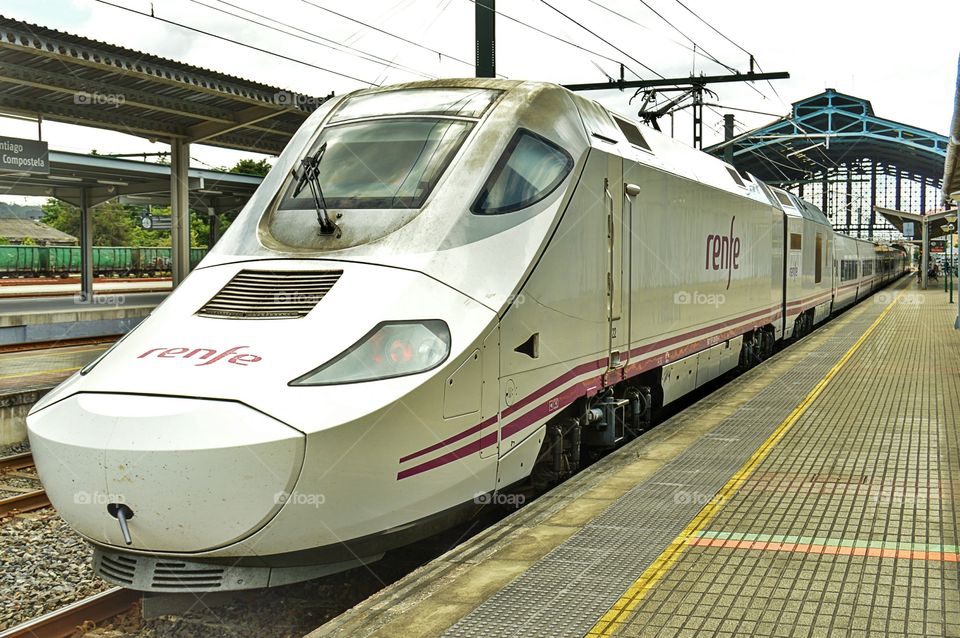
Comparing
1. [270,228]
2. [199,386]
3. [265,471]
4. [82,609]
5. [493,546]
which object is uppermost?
[270,228]

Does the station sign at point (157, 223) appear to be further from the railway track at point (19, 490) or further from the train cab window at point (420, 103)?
the train cab window at point (420, 103)

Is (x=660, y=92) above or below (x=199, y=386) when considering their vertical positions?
above

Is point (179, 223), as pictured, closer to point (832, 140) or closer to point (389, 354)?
point (389, 354)

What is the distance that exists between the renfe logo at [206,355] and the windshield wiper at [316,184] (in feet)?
4.28

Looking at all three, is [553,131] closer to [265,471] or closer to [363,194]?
[363,194]

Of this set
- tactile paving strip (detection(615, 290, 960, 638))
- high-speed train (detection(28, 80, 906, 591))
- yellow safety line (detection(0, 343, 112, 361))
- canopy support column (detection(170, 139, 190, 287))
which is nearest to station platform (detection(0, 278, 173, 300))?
canopy support column (detection(170, 139, 190, 287))

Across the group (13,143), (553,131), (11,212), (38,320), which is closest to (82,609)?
(553,131)

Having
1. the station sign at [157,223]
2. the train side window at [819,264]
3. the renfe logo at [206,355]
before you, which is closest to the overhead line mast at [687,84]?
the train side window at [819,264]

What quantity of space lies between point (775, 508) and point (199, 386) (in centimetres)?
394

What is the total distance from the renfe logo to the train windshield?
1595mm

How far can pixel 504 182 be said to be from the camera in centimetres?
601

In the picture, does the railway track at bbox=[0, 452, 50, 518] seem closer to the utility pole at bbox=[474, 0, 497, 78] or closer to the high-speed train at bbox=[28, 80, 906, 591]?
the high-speed train at bbox=[28, 80, 906, 591]

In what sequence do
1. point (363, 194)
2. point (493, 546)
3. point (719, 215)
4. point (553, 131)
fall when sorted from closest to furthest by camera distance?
point (493, 546)
point (363, 194)
point (553, 131)
point (719, 215)

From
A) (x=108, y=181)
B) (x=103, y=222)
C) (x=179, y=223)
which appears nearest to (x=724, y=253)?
(x=179, y=223)
